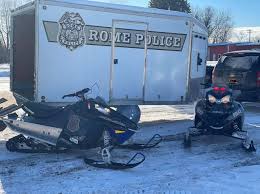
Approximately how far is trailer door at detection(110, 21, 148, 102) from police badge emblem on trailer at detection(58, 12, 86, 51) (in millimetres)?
716

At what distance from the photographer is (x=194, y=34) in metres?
9.71

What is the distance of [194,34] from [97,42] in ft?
8.18

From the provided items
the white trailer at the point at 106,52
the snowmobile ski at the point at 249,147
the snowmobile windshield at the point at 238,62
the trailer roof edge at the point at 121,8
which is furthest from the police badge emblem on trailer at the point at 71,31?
the snowmobile windshield at the point at 238,62

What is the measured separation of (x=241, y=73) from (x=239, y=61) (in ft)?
1.58

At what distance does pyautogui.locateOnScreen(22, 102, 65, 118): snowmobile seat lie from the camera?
657 centimetres

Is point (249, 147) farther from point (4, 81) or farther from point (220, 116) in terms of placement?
point (4, 81)

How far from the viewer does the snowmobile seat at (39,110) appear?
657cm

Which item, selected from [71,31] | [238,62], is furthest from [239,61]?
[71,31]

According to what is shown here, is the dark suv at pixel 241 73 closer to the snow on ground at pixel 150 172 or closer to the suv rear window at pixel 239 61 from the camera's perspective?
the suv rear window at pixel 239 61

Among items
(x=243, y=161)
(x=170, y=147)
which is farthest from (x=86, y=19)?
(x=243, y=161)

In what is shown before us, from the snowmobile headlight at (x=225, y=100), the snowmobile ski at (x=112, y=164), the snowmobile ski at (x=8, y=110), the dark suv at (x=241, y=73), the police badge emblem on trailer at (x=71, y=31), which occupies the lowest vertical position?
the snowmobile ski at (x=112, y=164)

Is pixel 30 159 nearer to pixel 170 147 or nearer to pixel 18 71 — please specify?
pixel 170 147

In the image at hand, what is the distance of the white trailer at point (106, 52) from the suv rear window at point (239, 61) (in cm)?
252

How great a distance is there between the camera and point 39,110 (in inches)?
261
